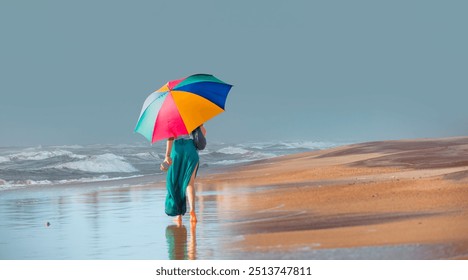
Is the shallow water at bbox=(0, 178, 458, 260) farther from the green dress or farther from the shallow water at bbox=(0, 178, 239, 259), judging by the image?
the green dress

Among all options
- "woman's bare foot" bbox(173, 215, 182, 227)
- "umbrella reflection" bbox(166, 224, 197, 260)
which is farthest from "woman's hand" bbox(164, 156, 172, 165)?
"umbrella reflection" bbox(166, 224, 197, 260)

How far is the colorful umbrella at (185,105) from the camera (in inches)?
405

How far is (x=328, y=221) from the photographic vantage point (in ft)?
31.8

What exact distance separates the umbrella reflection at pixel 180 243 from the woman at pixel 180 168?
1.51 ft

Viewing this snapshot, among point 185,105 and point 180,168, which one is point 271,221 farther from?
point 185,105

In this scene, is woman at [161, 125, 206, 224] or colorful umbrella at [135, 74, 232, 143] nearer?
colorful umbrella at [135, 74, 232, 143]

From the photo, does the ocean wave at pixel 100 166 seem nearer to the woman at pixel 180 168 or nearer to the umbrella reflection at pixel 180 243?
the woman at pixel 180 168

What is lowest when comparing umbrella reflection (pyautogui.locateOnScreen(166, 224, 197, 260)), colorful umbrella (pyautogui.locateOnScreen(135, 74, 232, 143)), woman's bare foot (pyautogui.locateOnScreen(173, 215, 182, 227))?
umbrella reflection (pyautogui.locateOnScreen(166, 224, 197, 260))

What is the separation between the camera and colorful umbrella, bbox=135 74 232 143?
405 inches

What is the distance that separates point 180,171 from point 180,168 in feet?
0.15

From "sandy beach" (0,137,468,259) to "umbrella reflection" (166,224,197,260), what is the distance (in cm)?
1
